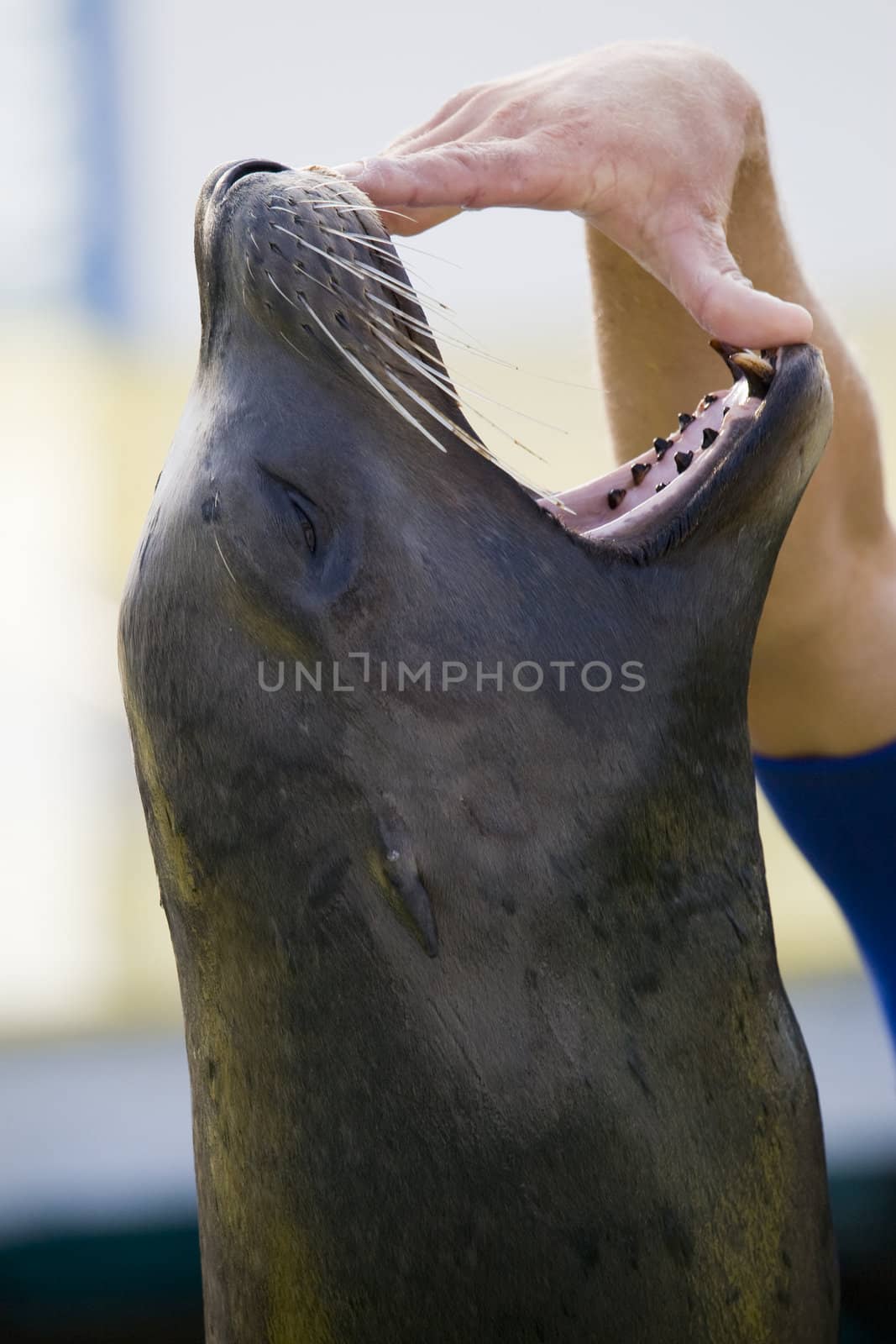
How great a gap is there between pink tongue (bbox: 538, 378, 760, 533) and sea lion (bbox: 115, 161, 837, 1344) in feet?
0.19

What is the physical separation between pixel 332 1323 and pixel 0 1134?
1889 millimetres

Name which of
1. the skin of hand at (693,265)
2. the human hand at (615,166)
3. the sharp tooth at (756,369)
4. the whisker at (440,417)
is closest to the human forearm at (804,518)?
the skin of hand at (693,265)

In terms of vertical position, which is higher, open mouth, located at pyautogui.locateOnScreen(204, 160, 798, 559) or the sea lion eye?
open mouth, located at pyautogui.locateOnScreen(204, 160, 798, 559)

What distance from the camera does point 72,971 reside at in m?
4.72

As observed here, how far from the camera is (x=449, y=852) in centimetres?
97

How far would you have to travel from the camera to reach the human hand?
1079 millimetres

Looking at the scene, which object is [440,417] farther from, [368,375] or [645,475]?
[645,475]

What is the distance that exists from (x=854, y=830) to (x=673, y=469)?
0.64m

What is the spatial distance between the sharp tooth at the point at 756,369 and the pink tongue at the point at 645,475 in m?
0.02

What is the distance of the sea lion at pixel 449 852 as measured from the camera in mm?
975

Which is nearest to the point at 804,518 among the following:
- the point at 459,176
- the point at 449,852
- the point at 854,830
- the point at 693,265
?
the point at 854,830

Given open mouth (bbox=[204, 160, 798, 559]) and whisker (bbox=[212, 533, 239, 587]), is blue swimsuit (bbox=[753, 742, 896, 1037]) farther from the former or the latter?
whisker (bbox=[212, 533, 239, 587])

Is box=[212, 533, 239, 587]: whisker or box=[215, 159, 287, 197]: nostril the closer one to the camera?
box=[212, 533, 239, 587]: whisker

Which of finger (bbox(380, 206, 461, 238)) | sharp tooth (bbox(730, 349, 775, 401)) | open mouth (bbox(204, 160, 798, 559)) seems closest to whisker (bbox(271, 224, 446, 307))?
open mouth (bbox(204, 160, 798, 559))
